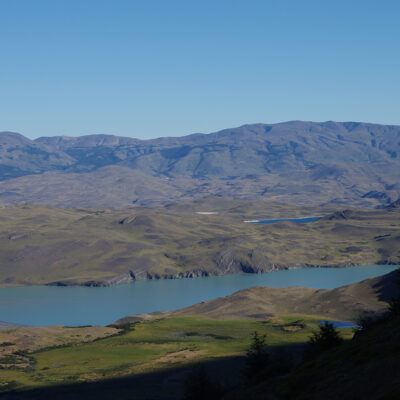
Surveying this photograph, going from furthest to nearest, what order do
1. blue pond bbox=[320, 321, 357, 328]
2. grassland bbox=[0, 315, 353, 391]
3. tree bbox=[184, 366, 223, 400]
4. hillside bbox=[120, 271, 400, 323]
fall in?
hillside bbox=[120, 271, 400, 323] < blue pond bbox=[320, 321, 357, 328] < grassland bbox=[0, 315, 353, 391] < tree bbox=[184, 366, 223, 400]

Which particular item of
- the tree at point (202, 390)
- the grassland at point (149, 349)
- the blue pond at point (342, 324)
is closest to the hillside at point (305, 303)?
the blue pond at point (342, 324)

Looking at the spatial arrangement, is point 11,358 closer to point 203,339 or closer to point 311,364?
point 203,339

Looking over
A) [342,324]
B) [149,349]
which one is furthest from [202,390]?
[342,324]

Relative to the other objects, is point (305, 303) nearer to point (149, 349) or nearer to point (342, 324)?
point (342, 324)

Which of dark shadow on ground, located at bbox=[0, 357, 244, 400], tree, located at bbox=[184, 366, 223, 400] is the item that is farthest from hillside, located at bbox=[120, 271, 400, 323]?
tree, located at bbox=[184, 366, 223, 400]

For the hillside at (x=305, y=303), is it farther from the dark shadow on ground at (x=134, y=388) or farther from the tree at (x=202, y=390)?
the tree at (x=202, y=390)


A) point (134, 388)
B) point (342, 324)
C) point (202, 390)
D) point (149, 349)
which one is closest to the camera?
point (202, 390)

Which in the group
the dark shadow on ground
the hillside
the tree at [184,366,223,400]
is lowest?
the hillside

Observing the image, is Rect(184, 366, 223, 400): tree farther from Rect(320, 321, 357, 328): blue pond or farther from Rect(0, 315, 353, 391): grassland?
Rect(320, 321, 357, 328): blue pond
